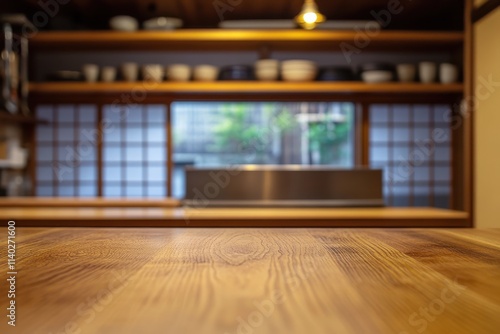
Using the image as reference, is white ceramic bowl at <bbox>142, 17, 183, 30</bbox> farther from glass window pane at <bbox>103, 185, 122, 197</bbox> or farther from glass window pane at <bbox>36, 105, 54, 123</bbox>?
glass window pane at <bbox>103, 185, 122, 197</bbox>

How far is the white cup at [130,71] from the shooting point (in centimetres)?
378

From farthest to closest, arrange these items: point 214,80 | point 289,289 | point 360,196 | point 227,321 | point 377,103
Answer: point 377,103 < point 214,80 < point 360,196 < point 289,289 < point 227,321

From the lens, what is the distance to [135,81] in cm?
382

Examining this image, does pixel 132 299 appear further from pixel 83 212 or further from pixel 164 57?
pixel 164 57

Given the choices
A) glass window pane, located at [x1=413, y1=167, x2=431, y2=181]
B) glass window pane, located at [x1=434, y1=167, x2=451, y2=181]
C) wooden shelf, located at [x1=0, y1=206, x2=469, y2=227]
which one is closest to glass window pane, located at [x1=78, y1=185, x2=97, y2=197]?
wooden shelf, located at [x1=0, y1=206, x2=469, y2=227]

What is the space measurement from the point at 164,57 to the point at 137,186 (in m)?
1.37

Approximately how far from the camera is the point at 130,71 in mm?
3791

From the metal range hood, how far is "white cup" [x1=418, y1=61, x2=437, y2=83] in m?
1.30

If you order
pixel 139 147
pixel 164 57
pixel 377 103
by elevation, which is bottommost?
pixel 139 147

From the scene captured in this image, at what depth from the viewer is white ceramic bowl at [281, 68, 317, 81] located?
12.1 ft

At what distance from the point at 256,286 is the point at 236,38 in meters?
3.28

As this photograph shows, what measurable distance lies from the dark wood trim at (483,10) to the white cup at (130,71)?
2.63m

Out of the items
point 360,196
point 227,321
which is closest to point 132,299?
point 227,321

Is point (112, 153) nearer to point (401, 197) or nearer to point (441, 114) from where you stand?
point (441, 114)
